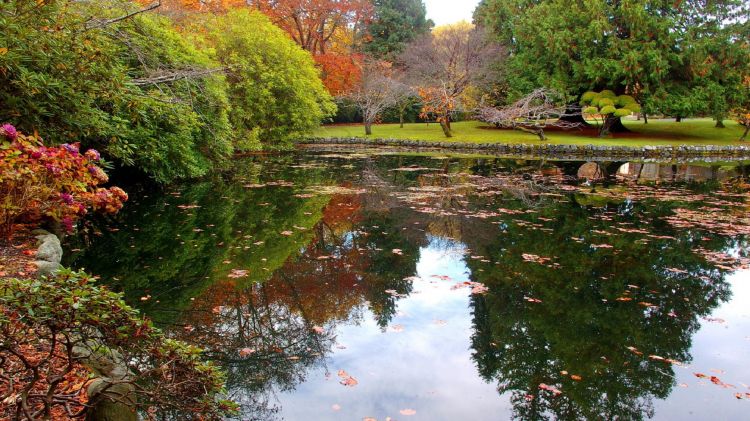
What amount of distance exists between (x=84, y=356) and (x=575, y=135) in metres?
30.3

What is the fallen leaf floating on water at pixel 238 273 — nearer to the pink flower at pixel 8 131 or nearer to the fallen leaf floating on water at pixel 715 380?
the pink flower at pixel 8 131

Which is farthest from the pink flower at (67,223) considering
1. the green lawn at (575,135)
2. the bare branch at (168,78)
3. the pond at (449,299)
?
the green lawn at (575,135)

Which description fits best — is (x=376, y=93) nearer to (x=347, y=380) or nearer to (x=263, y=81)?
Result: (x=263, y=81)

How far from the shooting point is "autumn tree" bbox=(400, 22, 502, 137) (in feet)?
95.5

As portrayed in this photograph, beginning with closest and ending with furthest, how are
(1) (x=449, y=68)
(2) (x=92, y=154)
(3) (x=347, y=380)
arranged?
(3) (x=347, y=380) → (2) (x=92, y=154) → (1) (x=449, y=68)

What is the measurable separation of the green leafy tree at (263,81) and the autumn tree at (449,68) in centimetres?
748

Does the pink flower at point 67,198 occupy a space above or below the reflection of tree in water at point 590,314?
above

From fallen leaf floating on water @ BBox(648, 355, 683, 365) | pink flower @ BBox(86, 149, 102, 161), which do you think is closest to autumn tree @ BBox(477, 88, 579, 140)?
pink flower @ BBox(86, 149, 102, 161)

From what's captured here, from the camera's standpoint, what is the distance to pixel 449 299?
577 cm

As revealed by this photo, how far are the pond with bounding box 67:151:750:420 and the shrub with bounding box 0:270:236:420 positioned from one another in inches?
31.9

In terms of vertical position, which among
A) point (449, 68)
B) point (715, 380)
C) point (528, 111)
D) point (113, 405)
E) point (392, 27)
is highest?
point (392, 27)

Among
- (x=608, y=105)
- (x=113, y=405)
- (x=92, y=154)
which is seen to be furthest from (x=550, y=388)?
(x=608, y=105)

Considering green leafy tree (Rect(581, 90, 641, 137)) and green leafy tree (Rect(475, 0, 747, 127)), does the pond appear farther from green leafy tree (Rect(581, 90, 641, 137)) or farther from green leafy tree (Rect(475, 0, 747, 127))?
green leafy tree (Rect(475, 0, 747, 127))

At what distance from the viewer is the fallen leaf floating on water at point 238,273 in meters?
6.27
